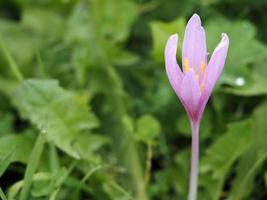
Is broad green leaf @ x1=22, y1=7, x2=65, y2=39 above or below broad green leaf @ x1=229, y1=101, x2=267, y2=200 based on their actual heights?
above

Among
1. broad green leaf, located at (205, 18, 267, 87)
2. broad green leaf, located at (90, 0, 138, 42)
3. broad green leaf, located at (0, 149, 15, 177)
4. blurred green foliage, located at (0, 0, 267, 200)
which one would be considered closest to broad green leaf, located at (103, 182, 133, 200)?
blurred green foliage, located at (0, 0, 267, 200)

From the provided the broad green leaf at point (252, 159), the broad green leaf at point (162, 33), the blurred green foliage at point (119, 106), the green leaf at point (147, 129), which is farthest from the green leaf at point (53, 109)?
the broad green leaf at point (252, 159)

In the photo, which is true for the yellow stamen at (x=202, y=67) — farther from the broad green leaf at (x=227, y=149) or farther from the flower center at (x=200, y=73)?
the broad green leaf at (x=227, y=149)

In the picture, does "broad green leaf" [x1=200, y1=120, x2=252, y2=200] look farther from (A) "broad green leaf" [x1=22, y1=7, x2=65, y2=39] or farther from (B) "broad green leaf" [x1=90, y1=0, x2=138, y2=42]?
(A) "broad green leaf" [x1=22, y1=7, x2=65, y2=39]

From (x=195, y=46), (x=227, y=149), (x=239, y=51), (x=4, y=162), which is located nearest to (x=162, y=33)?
(x=239, y=51)

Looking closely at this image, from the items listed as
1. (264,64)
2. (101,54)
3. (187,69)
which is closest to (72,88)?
(101,54)

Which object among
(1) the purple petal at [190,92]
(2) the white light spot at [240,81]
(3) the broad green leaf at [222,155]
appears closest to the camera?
(1) the purple petal at [190,92]

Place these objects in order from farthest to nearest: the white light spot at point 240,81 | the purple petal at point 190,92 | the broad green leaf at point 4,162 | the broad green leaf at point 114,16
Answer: the broad green leaf at point 114,16 < the white light spot at point 240,81 < the broad green leaf at point 4,162 < the purple petal at point 190,92

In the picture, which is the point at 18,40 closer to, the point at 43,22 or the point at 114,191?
the point at 43,22

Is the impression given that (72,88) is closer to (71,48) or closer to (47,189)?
(71,48)
